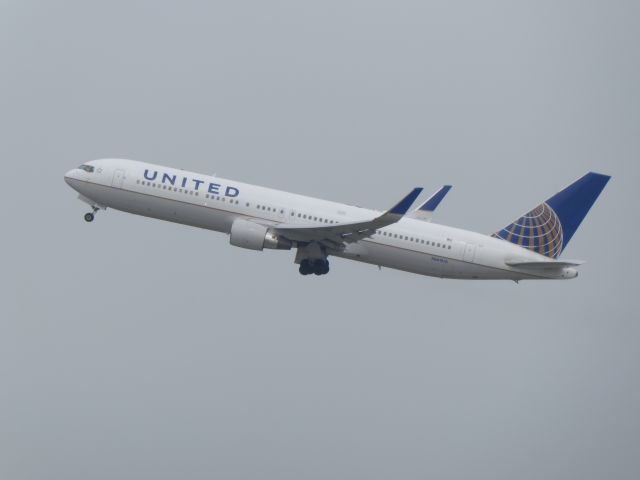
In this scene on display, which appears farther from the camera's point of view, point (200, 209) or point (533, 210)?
point (533, 210)

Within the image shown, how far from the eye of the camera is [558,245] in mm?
61188

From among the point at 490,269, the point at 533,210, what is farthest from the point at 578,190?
the point at 490,269

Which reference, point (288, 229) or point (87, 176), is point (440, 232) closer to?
point (288, 229)

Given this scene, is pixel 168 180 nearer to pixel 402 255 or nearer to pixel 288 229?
pixel 288 229

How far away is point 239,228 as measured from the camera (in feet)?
186

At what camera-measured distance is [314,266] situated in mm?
59094

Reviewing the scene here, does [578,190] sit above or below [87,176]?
above

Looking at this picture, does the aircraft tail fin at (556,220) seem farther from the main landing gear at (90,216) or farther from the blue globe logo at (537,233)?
the main landing gear at (90,216)

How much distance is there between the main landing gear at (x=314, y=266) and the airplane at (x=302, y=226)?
55 mm

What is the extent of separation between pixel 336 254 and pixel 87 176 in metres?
14.8

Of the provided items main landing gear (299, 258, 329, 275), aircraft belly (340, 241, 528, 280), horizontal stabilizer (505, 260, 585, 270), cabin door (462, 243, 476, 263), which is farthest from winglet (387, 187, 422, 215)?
horizontal stabilizer (505, 260, 585, 270)

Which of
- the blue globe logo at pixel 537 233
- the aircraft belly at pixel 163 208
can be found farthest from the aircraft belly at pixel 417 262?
the aircraft belly at pixel 163 208

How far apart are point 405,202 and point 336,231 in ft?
17.8

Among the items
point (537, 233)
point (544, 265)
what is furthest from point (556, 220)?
point (544, 265)
